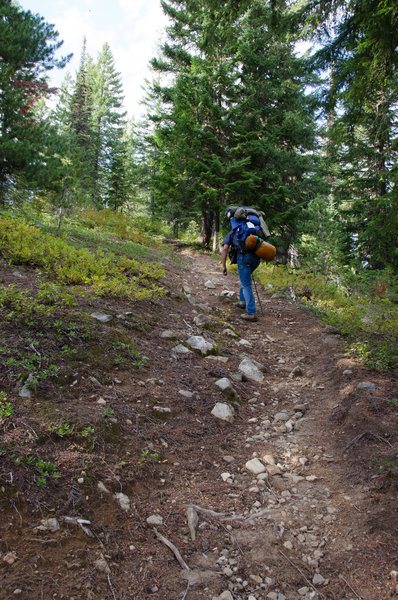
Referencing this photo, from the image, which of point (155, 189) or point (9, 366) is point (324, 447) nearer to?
point (9, 366)

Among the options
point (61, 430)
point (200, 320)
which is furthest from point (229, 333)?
point (61, 430)

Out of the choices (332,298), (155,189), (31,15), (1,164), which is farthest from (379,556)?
(155,189)

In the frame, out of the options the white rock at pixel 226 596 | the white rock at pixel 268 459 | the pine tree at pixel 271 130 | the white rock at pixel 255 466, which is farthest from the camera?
the pine tree at pixel 271 130

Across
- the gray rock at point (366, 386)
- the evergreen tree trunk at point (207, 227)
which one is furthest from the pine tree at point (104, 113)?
the gray rock at point (366, 386)

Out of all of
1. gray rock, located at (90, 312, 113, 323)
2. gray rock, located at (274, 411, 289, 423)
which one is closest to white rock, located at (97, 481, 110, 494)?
gray rock, located at (274, 411, 289, 423)

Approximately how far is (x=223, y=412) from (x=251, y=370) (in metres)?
1.33

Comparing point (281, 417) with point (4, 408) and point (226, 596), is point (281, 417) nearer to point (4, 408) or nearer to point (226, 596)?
point (226, 596)

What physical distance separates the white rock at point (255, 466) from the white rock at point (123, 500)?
3.51ft

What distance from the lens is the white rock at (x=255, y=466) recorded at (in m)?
2.65

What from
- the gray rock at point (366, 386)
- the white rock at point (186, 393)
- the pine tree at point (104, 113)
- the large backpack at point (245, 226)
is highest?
the pine tree at point (104, 113)

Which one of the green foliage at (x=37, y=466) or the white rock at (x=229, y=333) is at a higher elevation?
the green foliage at (x=37, y=466)

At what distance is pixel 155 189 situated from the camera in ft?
57.2

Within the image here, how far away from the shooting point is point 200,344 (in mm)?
4711

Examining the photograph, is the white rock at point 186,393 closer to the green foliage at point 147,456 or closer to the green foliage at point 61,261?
the green foliage at point 147,456
